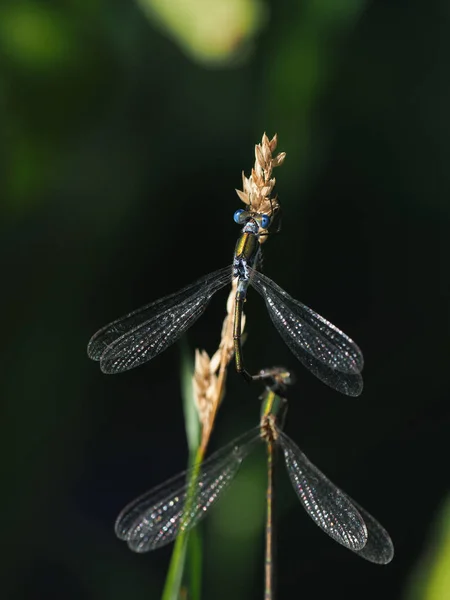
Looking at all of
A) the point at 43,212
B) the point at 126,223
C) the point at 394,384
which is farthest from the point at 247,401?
the point at 43,212

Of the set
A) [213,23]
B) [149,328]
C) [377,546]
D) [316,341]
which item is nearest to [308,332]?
[316,341]

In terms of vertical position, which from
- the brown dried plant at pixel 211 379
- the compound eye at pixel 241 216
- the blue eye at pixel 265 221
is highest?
the compound eye at pixel 241 216

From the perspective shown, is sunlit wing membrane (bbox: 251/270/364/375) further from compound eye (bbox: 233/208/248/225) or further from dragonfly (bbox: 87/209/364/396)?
compound eye (bbox: 233/208/248/225)

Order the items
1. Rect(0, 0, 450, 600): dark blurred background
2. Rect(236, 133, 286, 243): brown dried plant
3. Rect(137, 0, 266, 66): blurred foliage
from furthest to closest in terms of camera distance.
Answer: Rect(0, 0, 450, 600): dark blurred background < Rect(137, 0, 266, 66): blurred foliage < Rect(236, 133, 286, 243): brown dried plant

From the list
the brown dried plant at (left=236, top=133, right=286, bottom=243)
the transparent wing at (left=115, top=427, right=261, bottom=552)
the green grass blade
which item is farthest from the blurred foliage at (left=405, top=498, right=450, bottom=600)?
the brown dried plant at (left=236, top=133, right=286, bottom=243)

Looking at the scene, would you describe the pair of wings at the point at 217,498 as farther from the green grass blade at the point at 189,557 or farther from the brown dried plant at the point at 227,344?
the brown dried plant at the point at 227,344

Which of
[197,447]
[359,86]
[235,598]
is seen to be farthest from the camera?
[359,86]

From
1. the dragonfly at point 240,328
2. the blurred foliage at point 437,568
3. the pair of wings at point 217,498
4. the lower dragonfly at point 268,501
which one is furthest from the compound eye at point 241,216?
the blurred foliage at point 437,568

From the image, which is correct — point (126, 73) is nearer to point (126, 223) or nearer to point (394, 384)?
point (126, 223)
